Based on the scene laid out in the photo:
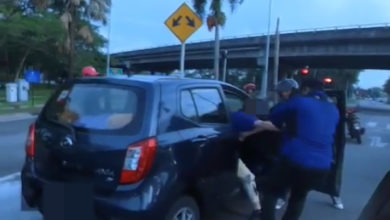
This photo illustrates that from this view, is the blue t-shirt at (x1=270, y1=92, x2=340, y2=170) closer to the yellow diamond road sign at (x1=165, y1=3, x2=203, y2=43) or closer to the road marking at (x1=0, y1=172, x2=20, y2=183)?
the road marking at (x1=0, y1=172, x2=20, y2=183)

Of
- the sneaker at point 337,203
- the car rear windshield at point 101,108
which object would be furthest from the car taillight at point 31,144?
the sneaker at point 337,203

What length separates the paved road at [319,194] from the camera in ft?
21.2

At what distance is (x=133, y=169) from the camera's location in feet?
15.2

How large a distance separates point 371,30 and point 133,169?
47.0m

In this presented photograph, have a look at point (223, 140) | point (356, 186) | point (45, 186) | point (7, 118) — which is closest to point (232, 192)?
point (223, 140)

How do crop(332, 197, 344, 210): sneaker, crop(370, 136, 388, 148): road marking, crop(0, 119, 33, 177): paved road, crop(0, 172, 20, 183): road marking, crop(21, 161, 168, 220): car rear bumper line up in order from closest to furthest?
crop(21, 161, 168, 220): car rear bumper → crop(332, 197, 344, 210): sneaker → crop(0, 172, 20, 183): road marking → crop(0, 119, 33, 177): paved road → crop(370, 136, 388, 148): road marking

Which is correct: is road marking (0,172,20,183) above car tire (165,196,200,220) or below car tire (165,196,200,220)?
below

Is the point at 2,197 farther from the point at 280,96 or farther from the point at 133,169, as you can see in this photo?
the point at 280,96

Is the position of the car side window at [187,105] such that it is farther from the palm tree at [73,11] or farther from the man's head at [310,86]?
the palm tree at [73,11]

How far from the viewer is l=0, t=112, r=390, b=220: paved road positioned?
255 inches

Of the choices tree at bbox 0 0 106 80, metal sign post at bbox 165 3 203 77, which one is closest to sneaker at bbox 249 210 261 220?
metal sign post at bbox 165 3 203 77

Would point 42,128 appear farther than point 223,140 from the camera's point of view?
No

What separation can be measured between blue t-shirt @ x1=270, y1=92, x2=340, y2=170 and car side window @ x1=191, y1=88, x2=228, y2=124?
0.73 metres

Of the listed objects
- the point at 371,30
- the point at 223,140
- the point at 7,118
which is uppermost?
the point at 371,30
